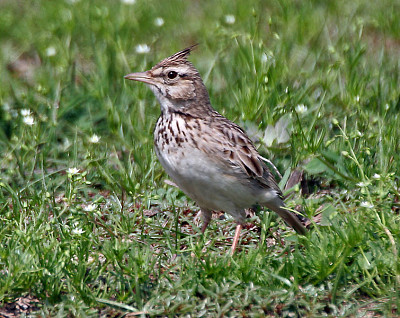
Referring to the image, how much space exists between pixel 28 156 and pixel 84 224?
1.33 metres

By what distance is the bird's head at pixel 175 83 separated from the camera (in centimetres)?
516

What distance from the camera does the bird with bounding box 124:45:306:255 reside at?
15.8 ft

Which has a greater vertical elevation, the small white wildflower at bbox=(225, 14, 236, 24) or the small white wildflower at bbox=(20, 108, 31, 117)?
the small white wildflower at bbox=(225, 14, 236, 24)

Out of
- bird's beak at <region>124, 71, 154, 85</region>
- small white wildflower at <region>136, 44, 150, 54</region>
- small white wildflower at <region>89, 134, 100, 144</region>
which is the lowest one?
small white wildflower at <region>89, 134, 100, 144</region>

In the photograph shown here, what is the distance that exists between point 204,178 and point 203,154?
0.17 meters

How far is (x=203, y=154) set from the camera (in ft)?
15.9

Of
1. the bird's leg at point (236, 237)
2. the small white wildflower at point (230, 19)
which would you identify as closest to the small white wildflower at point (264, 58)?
the small white wildflower at point (230, 19)

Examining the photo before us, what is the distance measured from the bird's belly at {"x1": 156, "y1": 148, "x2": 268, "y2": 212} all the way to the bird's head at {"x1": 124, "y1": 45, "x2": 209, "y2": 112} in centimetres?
43

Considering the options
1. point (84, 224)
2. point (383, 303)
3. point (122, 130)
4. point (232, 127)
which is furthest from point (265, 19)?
point (383, 303)

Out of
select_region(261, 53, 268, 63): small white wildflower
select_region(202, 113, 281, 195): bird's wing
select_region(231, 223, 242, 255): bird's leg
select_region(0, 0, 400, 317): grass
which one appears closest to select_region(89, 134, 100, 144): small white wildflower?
select_region(0, 0, 400, 317): grass

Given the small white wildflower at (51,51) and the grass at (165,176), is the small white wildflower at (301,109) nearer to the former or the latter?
the grass at (165,176)

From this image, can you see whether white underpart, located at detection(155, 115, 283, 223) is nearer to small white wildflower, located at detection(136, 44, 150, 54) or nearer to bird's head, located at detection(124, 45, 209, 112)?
bird's head, located at detection(124, 45, 209, 112)

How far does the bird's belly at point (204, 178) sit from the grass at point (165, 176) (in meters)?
0.31

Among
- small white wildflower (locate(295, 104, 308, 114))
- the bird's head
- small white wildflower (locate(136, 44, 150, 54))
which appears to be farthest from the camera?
small white wildflower (locate(136, 44, 150, 54))
